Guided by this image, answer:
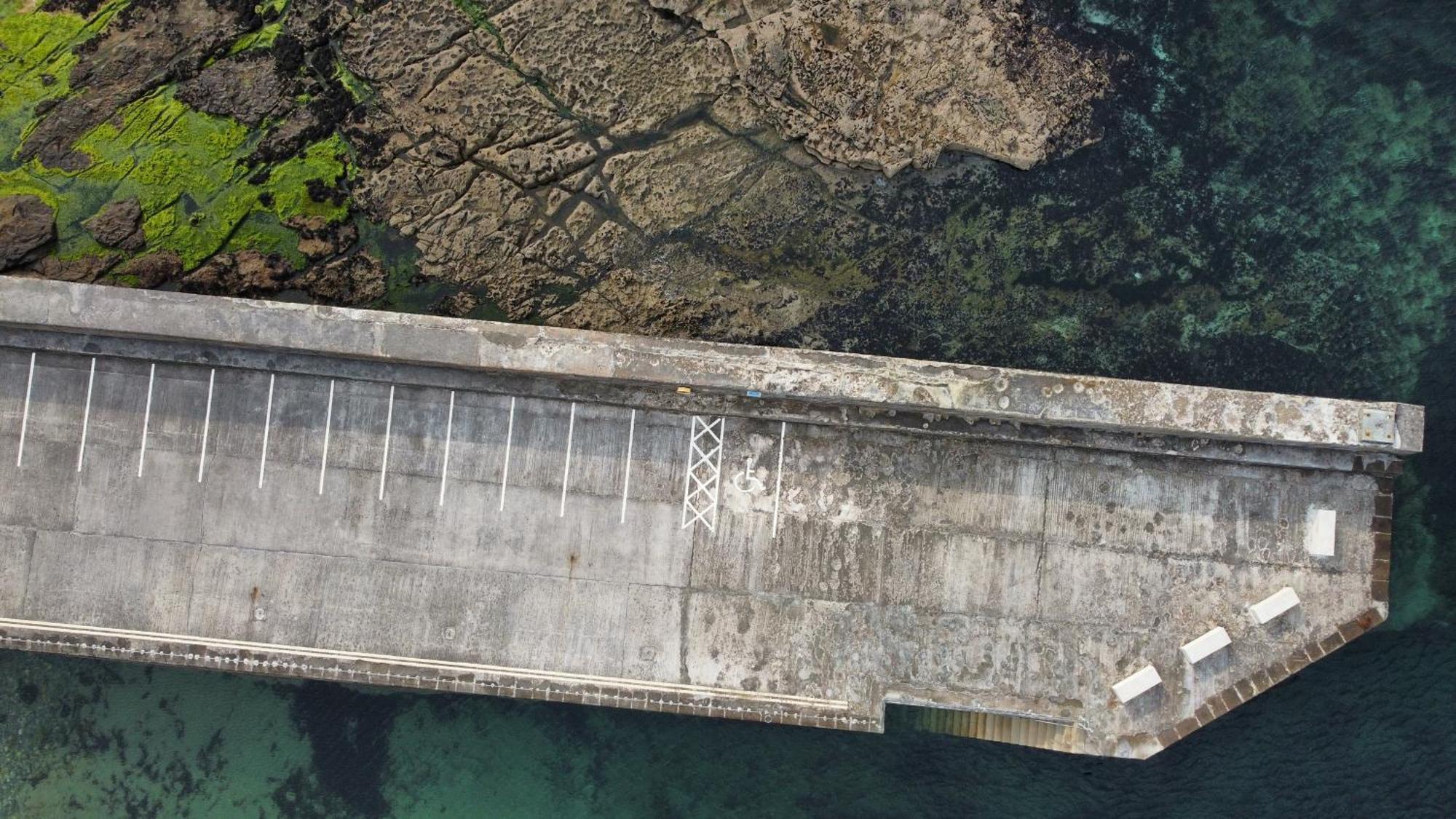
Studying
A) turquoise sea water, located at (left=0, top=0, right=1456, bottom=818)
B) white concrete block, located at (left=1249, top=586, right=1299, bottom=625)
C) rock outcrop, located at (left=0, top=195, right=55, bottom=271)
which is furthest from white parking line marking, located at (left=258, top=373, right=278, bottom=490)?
white concrete block, located at (left=1249, top=586, right=1299, bottom=625)

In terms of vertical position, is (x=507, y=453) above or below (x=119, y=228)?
below

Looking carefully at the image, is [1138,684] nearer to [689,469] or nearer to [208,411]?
[689,469]

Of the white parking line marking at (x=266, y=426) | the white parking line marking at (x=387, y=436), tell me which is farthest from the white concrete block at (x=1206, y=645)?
the white parking line marking at (x=266, y=426)

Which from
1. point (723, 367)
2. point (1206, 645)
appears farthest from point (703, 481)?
point (1206, 645)

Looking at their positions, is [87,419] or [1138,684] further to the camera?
[87,419]

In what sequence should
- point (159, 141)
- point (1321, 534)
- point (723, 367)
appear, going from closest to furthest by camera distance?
point (723, 367) → point (1321, 534) → point (159, 141)

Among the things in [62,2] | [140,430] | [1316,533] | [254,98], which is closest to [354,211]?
[254,98]

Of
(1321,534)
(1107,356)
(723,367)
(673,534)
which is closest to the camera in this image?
(723,367)

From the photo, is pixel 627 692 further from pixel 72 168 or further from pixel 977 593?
pixel 72 168
